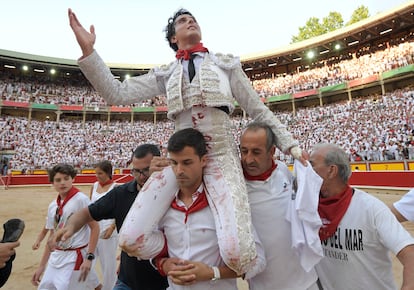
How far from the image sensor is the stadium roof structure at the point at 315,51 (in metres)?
20.1

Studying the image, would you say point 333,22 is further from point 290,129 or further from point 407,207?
point 407,207

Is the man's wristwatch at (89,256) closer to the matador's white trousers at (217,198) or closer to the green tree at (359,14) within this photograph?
the matador's white trousers at (217,198)

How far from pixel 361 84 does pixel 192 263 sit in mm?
23555

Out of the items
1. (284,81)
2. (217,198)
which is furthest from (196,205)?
(284,81)

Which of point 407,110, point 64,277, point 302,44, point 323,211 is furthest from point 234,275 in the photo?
point 302,44

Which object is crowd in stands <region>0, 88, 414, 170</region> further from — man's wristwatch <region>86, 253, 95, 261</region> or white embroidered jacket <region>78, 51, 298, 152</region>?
man's wristwatch <region>86, 253, 95, 261</region>

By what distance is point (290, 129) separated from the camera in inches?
811

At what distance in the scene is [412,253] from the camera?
4.15 feet

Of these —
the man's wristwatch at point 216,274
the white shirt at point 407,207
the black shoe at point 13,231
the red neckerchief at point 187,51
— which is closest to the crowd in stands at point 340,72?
the white shirt at point 407,207

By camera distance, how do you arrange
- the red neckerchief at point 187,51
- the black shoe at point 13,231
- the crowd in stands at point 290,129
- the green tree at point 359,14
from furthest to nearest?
the green tree at point 359,14
the crowd in stands at point 290,129
the red neckerchief at point 187,51
the black shoe at point 13,231

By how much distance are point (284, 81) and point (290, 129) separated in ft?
25.2

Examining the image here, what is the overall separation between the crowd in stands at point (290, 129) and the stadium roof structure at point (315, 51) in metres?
5.19

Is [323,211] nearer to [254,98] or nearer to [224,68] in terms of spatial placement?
[254,98]

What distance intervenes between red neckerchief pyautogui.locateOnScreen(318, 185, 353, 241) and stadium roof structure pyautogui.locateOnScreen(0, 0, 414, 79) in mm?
22093
